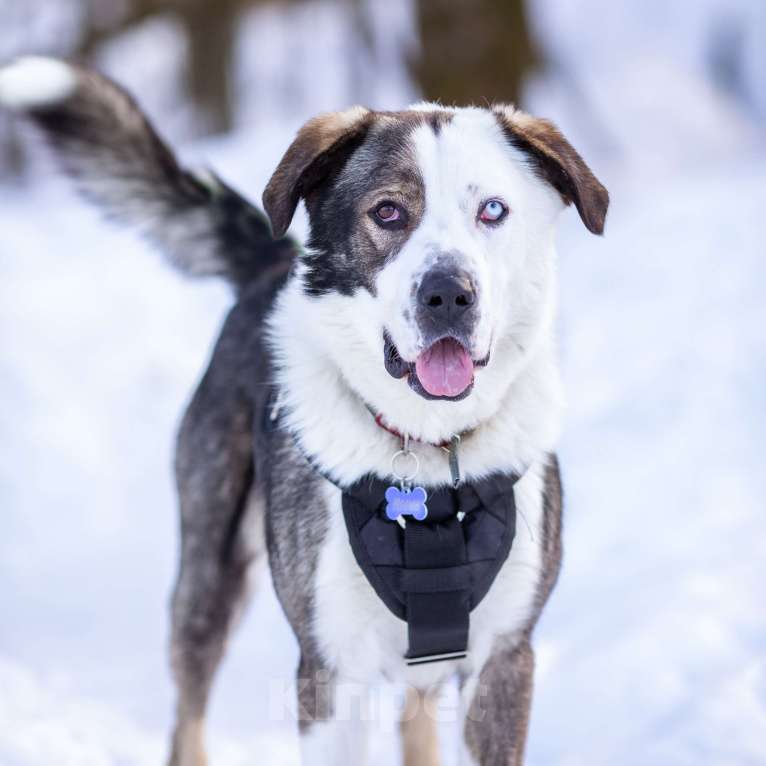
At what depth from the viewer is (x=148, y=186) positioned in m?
3.52

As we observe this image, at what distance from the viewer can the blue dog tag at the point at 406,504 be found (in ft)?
7.98

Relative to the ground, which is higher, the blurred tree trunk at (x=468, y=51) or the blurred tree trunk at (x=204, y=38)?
the blurred tree trunk at (x=204, y=38)

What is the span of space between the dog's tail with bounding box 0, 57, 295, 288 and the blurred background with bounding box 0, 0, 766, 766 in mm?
223

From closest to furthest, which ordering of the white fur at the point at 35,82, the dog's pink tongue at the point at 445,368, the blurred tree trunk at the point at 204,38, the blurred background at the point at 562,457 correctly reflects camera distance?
the dog's pink tongue at the point at 445,368, the white fur at the point at 35,82, the blurred background at the point at 562,457, the blurred tree trunk at the point at 204,38

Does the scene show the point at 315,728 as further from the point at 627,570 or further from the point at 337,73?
the point at 337,73

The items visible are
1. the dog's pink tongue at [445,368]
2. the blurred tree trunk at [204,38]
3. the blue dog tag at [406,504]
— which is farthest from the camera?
the blurred tree trunk at [204,38]

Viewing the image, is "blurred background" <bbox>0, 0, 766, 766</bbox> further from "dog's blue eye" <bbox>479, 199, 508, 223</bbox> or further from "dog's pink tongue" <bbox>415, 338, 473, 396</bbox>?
"dog's blue eye" <bbox>479, 199, 508, 223</bbox>

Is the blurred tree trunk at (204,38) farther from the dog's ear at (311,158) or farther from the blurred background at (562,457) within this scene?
the dog's ear at (311,158)

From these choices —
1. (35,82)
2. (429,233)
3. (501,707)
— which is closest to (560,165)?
(429,233)

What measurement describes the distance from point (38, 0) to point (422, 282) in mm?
11077

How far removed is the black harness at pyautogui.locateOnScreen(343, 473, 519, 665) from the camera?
2396 millimetres

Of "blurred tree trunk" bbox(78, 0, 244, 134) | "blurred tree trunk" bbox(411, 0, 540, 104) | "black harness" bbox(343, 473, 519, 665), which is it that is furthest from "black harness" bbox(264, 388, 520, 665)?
"blurred tree trunk" bbox(78, 0, 244, 134)

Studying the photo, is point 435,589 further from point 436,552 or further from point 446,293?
point 446,293

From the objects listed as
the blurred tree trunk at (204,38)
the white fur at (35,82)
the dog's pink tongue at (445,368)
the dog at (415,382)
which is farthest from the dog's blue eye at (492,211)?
the blurred tree trunk at (204,38)
